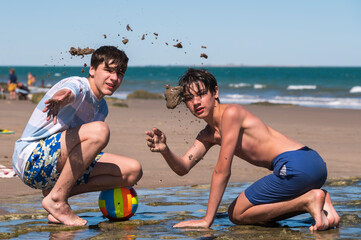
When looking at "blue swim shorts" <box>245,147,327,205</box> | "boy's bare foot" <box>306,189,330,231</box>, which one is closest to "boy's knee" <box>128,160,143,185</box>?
"blue swim shorts" <box>245,147,327,205</box>

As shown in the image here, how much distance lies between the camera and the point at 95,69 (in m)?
5.08

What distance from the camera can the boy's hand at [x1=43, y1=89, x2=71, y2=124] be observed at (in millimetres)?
4309

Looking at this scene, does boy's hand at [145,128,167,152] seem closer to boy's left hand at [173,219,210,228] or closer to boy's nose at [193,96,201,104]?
boy's nose at [193,96,201,104]

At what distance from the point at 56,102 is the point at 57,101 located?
13 millimetres

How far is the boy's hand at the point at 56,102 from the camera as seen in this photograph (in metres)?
4.31

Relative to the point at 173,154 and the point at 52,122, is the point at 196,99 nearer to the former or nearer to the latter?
the point at 173,154

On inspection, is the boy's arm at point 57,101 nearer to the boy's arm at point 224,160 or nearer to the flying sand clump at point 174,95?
the flying sand clump at point 174,95

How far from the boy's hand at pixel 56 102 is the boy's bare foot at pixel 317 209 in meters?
2.12

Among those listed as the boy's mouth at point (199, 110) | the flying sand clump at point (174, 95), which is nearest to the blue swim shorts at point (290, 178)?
the boy's mouth at point (199, 110)

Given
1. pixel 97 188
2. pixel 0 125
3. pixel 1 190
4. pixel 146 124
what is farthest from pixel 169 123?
pixel 97 188

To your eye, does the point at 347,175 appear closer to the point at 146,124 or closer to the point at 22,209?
the point at 22,209

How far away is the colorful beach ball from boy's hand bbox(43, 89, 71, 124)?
1.01m
